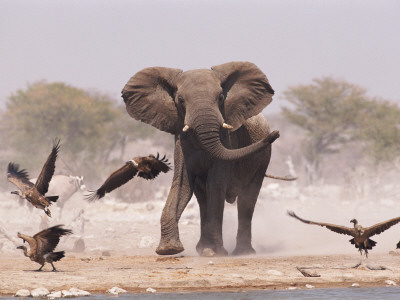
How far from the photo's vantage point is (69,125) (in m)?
49.7

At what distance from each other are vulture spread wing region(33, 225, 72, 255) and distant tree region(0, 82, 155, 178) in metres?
33.8

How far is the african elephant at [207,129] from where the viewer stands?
47.0 ft

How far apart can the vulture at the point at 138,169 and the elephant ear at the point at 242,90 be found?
2.97 metres

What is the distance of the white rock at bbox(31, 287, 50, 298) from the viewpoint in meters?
11.1

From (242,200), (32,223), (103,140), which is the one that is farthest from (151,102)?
(103,140)

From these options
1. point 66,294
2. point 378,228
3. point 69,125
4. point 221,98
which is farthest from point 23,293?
point 69,125

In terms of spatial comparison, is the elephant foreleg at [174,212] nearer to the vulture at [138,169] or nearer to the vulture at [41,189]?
the vulture at [138,169]

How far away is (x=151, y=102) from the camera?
15.7 metres

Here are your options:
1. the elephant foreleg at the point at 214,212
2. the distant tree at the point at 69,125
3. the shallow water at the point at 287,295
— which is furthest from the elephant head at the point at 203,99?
the distant tree at the point at 69,125

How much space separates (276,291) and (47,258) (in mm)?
3069

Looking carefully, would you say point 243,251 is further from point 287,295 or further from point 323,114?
point 323,114

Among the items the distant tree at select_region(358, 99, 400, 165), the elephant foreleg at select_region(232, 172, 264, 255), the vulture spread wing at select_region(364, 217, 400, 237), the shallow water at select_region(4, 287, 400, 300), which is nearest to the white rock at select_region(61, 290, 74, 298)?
the shallow water at select_region(4, 287, 400, 300)

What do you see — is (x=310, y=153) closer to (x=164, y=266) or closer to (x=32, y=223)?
(x=32, y=223)

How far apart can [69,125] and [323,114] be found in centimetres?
1437
